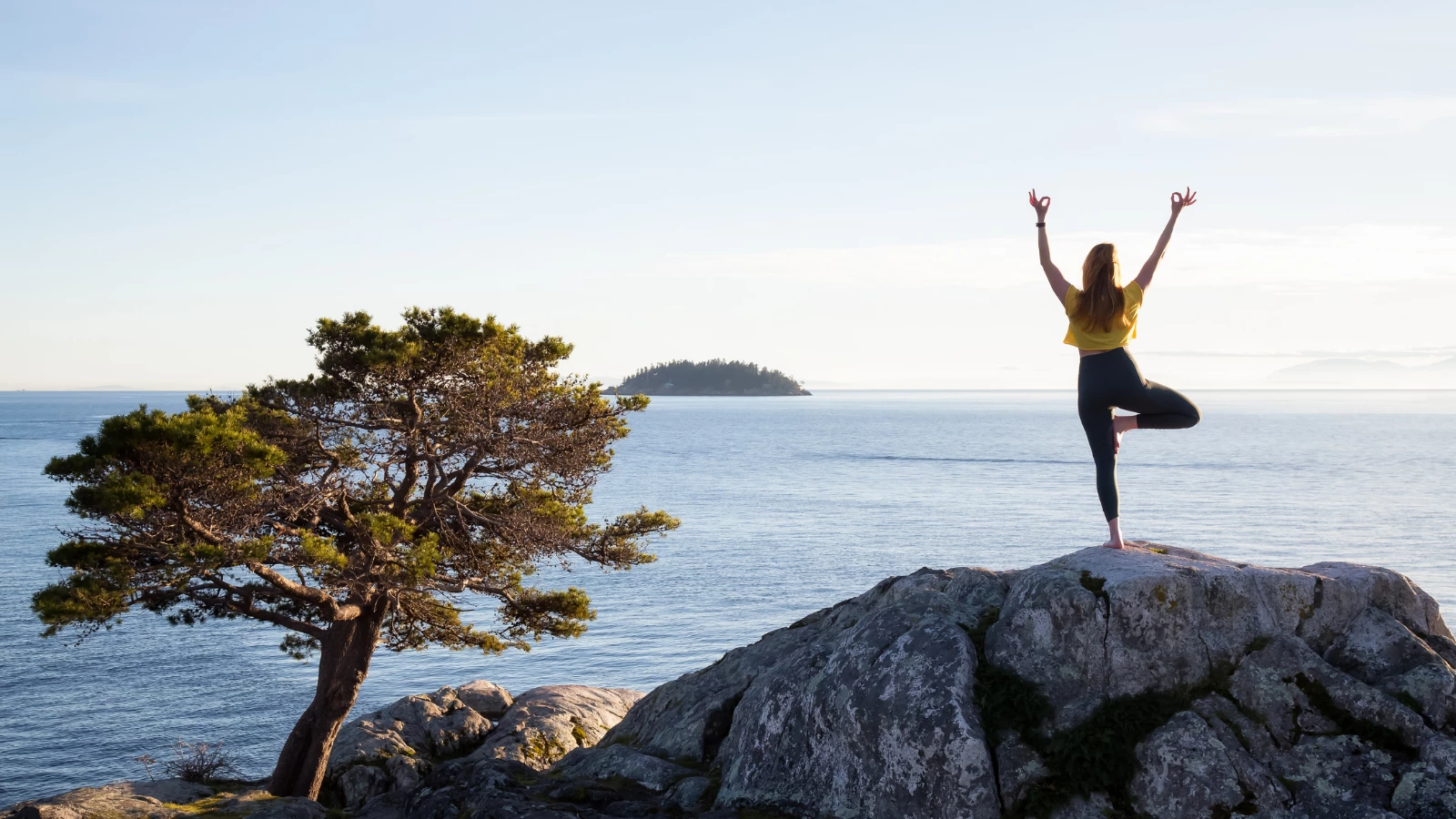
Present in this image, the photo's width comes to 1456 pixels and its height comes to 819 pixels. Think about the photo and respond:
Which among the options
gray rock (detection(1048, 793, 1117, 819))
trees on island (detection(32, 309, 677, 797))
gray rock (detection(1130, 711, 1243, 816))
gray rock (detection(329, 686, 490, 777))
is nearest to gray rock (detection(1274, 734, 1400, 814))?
gray rock (detection(1130, 711, 1243, 816))

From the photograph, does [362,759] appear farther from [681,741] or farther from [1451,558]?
[1451,558]

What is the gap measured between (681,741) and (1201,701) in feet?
18.9

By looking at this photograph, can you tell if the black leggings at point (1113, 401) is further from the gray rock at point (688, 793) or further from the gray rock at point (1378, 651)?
the gray rock at point (688, 793)

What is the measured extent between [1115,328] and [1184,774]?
14.2 ft

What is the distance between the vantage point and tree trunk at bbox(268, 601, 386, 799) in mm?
20062

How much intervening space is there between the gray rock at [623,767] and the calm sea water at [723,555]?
21609 mm

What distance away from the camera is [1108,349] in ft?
33.9

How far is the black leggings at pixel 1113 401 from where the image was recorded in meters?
10.3

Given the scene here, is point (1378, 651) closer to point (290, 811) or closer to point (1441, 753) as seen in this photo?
point (1441, 753)

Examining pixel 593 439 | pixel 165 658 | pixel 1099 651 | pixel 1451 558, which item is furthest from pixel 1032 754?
pixel 1451 558

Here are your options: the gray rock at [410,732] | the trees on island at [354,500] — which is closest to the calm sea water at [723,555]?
the gray rock at [410,732]

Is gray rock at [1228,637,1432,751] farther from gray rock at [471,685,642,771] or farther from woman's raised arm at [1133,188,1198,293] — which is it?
gray rock at [471,685,642,771]

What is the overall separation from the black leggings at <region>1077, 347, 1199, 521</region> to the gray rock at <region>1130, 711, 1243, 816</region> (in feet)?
7.81

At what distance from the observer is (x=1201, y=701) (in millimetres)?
9211
